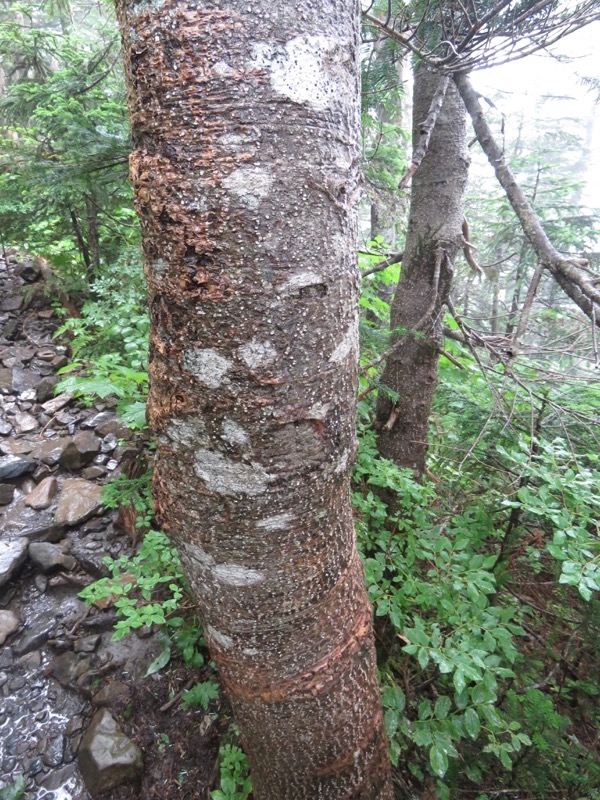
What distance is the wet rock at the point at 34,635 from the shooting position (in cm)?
318

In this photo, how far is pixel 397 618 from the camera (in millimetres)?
1880

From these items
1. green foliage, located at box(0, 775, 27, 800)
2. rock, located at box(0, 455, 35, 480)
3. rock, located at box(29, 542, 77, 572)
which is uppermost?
rock, located at box(0, 455, 35, 480)

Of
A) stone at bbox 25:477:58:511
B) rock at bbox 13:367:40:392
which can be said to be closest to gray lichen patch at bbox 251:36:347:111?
stone at bbox 25:477:58:511

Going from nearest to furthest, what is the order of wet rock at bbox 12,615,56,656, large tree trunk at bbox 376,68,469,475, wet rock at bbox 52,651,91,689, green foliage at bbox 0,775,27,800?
green foliage at bbox 0,775,27,800 → large tree trunk at bbox 376,68,469,475 → wet rock at bbox 52,651,91,689 → wet rock at bbox 12,615,56,656

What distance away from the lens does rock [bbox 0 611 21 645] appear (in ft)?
10.7

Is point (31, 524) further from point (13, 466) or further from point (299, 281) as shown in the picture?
point (299, 281)

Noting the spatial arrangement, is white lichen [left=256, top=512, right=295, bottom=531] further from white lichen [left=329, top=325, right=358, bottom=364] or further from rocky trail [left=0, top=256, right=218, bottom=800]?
rocky trail [left=0, top=256, right=218, bottom=800]

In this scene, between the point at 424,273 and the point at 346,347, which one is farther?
the point at 424,273

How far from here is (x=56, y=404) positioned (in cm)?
532

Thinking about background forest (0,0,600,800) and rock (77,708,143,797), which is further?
rock (77,708,143,797)

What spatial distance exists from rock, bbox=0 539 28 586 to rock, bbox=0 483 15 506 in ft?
2.19

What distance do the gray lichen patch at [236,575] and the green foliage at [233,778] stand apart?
1.49 metres

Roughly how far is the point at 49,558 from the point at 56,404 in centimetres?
230

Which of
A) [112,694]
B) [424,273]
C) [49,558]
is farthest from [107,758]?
[424,273]
